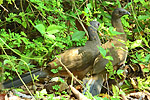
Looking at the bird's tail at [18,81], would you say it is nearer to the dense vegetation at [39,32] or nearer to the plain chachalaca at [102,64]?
the dense vegetation at [39,32]

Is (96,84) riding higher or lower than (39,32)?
lower

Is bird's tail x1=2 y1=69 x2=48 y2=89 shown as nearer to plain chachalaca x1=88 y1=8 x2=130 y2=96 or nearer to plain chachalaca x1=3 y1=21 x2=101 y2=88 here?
plain chachalaca x1=3 y1=21 x2=101 y2=88

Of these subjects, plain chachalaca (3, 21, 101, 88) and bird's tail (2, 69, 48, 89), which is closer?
bird's tail (2, 69, 48, 89)

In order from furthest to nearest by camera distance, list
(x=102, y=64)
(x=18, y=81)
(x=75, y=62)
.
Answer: (x=102, y=64), (x=75, y=62), (x=18, y=81)

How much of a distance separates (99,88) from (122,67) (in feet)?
2.22

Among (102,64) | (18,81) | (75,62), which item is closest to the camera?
(18,81)

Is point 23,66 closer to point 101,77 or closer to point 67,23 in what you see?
point 67,23

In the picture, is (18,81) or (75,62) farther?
(75,62)

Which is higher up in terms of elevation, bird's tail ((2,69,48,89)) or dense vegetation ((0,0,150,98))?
dense vegetation ((0,0,150,98))

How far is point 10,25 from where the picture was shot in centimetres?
378

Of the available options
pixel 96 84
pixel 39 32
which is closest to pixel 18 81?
pixel 39 32

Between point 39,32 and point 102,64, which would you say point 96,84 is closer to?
point 102,64

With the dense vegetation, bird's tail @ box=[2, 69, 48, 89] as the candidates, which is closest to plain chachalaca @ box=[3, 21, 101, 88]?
bird's tail @ box=[2, 69, 48, 89]

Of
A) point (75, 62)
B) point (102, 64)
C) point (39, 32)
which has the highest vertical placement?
point (39, 32)
